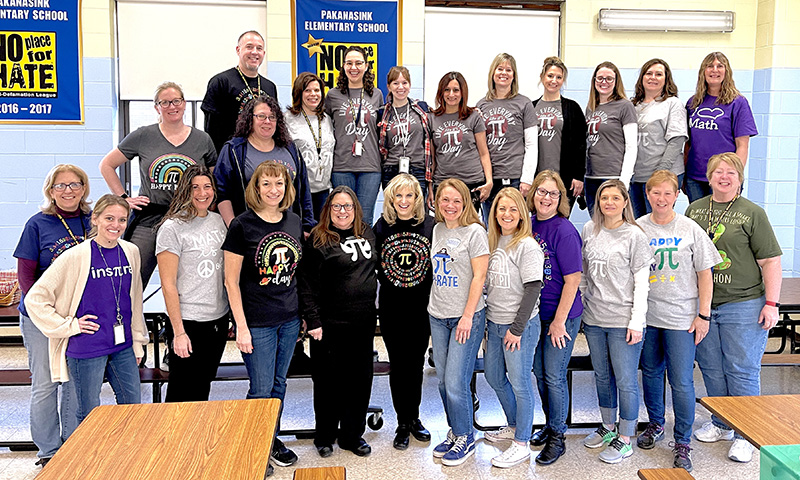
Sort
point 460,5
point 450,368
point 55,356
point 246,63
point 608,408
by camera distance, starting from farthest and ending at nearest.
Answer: point 460,5 → point 246,63 → point 608,408 → point 450,368 → point 55,356

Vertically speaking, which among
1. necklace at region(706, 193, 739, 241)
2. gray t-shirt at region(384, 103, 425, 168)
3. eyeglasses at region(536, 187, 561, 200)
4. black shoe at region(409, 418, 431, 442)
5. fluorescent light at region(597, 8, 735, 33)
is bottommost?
black shoe at region(409, 418, 431, 442)

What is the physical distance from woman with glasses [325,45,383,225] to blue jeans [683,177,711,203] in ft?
6.41

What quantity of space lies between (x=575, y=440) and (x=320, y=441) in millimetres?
1377

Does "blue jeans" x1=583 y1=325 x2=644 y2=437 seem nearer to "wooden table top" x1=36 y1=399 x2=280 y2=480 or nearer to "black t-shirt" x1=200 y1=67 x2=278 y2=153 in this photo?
"wooden table top" x1=36 y1=399 x2=280 y2=480

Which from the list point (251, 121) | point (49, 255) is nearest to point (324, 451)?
point (49, 255)

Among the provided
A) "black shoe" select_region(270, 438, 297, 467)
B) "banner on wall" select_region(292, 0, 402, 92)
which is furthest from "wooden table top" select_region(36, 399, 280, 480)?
"banner on wall" select_region(292, 0, 402, 92)

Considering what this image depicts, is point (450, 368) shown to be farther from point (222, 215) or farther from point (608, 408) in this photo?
point (222, 215)

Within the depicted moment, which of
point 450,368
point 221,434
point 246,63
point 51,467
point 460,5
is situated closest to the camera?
point 51,467

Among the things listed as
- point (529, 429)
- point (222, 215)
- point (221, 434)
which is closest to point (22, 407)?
point (222, 215)

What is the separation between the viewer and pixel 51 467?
196 centimetres

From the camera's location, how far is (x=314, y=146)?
4059 mm

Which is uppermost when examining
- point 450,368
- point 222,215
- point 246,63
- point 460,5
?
point 460,5

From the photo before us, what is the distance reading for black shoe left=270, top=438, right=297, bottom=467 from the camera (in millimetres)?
3529

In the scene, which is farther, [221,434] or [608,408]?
[608,408]
